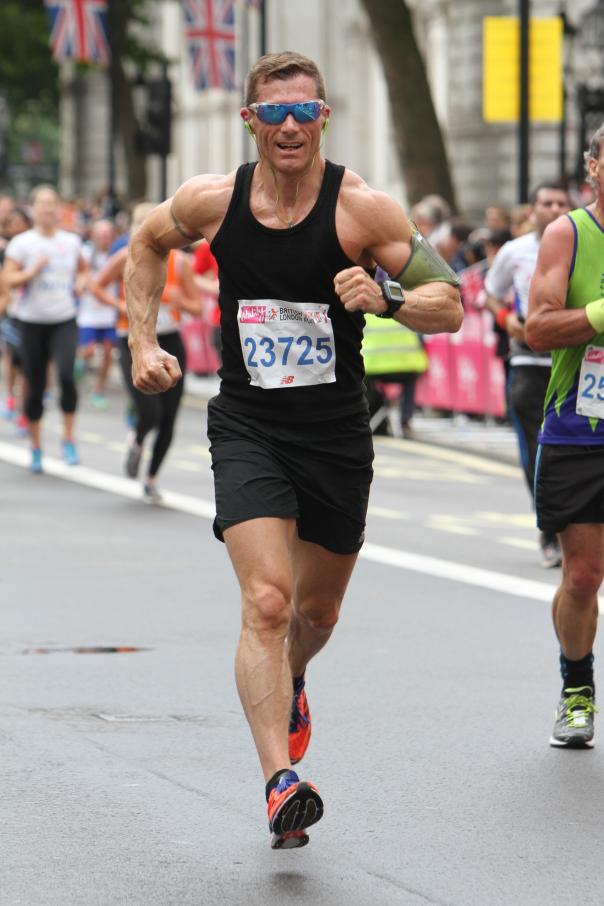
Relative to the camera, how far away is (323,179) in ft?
19.3

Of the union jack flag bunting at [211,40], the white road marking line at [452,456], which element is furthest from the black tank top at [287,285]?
the union jack flag bunting at [211,40]

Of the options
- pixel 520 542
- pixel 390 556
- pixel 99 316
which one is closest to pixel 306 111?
pixel 390 556

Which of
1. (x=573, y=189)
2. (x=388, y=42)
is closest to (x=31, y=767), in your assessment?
(x=573, y=189)

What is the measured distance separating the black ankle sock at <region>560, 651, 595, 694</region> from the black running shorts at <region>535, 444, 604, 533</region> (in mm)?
441

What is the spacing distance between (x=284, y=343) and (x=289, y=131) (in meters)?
0.55

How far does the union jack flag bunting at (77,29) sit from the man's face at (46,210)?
1868 centimetres

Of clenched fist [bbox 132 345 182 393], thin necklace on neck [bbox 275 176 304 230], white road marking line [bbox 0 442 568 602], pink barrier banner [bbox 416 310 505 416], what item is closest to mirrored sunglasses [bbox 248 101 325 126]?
thin necklace on neck [bbox 275 176 304 230]

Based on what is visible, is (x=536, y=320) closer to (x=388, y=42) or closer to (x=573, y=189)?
(x=573, y=189)

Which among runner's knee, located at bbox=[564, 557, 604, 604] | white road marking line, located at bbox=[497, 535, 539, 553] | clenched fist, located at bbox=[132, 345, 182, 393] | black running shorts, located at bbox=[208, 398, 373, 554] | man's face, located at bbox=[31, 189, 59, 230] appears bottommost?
white road marking line, located at bbox=[497, 535, 539, 553]

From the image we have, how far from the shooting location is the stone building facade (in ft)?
135

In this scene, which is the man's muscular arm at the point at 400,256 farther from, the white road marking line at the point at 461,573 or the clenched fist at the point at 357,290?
the white road marking line at the point at 461,573

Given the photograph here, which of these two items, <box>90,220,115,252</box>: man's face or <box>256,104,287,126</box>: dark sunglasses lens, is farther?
<box>90,220,115,252</box>: man's face

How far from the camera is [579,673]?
7.02m

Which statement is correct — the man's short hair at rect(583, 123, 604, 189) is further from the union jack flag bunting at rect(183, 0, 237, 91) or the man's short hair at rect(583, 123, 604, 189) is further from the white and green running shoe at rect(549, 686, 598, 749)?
the union jack flag bunting at rect(183, 0, 237, 91)
